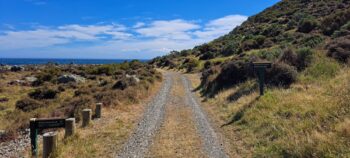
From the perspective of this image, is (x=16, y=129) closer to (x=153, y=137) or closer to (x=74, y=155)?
(x=74, y=155)

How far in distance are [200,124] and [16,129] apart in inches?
285

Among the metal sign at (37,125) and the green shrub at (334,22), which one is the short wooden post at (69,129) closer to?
the metal sign at (37,125)

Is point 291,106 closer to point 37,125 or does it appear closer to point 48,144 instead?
point 48,144

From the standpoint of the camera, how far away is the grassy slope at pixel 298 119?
5.58 meters

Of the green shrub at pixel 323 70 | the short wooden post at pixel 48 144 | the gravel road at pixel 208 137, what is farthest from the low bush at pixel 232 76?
the short wooden post at pixel 48 144

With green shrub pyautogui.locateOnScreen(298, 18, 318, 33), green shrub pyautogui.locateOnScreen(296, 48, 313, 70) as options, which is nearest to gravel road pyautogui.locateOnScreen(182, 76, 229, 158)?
green shrub pyautogui.locateOnScreen(296, 48, 313, 70)

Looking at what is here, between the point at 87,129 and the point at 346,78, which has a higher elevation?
the point at 346,78

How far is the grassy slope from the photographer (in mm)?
5578

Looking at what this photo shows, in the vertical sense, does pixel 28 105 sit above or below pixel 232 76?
below

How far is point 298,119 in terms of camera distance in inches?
295

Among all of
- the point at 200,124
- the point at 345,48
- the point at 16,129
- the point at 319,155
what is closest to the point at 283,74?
the point at 345,48

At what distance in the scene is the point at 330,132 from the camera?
5.65m

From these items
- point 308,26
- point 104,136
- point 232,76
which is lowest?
point 104,136

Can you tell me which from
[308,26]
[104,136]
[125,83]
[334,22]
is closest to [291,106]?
[104,136]
